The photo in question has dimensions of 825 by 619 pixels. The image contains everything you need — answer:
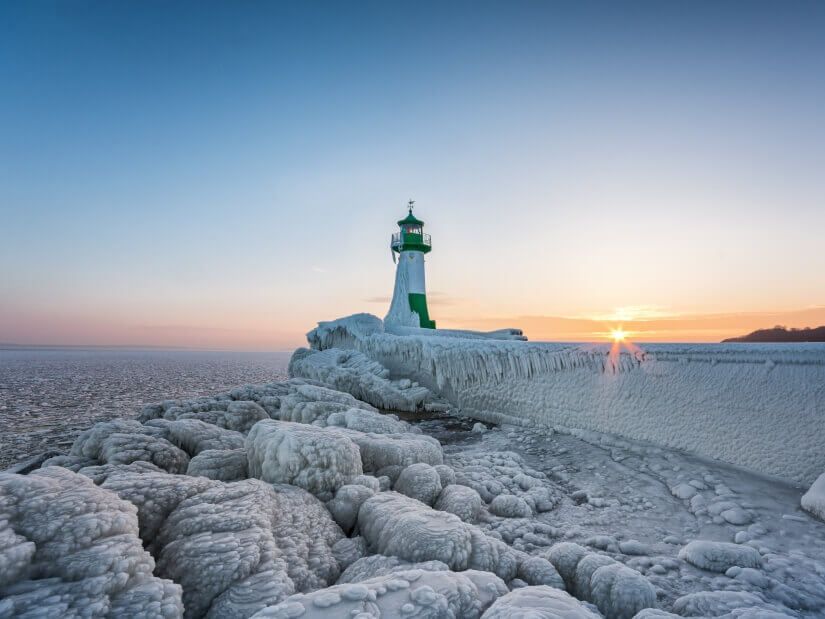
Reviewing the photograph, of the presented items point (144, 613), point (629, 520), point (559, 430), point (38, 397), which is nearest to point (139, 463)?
point (144, 613)

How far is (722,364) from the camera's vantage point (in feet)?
19.4

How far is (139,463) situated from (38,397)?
14.9 m

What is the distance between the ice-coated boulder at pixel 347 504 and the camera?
3.58m

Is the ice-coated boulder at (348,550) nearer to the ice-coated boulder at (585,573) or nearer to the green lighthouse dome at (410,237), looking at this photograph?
the ice-coated boulder at (585,573)

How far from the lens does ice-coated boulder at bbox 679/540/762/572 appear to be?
325 cm

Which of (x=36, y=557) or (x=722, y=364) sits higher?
(x=722, y=364)

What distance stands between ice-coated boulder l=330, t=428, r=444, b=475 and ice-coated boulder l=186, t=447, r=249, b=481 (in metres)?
1.07

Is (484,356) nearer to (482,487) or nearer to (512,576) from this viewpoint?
(482,487)

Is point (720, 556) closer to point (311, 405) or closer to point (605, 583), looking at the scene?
point (605, 583)

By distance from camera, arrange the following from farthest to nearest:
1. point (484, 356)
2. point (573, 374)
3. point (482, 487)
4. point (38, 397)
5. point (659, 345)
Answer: point (38, 397) < point (484, 356) < point (573, 374) < point (659, 345) < point (482, 487)

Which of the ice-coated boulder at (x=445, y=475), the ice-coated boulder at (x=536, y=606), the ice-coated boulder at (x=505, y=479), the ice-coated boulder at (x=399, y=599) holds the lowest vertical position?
the ice-coated boulder at (x=505, y=479)

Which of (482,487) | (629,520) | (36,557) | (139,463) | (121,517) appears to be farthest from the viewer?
(482,487)

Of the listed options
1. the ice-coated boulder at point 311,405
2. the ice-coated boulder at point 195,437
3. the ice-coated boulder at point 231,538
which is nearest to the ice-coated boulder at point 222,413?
the ice-coated boulder at point 311,405

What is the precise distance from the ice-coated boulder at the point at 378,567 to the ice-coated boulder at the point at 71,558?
1.09m
